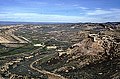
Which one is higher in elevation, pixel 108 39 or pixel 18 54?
pixel 108 39

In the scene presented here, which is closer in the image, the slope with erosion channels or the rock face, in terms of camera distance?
the slope with erosion channels

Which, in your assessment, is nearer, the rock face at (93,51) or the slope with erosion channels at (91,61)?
the slope with erosion channels at (91,61)

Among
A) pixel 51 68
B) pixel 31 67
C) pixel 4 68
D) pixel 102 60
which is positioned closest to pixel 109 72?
pixel 102 60

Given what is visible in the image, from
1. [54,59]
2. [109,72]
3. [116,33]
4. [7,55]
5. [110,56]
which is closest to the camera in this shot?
[109,72]

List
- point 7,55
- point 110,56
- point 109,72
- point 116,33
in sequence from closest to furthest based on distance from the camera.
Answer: point 109,72
point 110,56
point 116,33
point 7,55

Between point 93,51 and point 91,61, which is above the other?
point 93,51

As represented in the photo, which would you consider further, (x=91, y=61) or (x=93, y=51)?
(x=93, y=51)

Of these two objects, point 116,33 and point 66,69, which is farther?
point 116,33

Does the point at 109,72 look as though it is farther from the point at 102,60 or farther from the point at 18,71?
the point at 18,71

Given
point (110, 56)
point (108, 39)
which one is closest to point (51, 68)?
point (110, 56)
